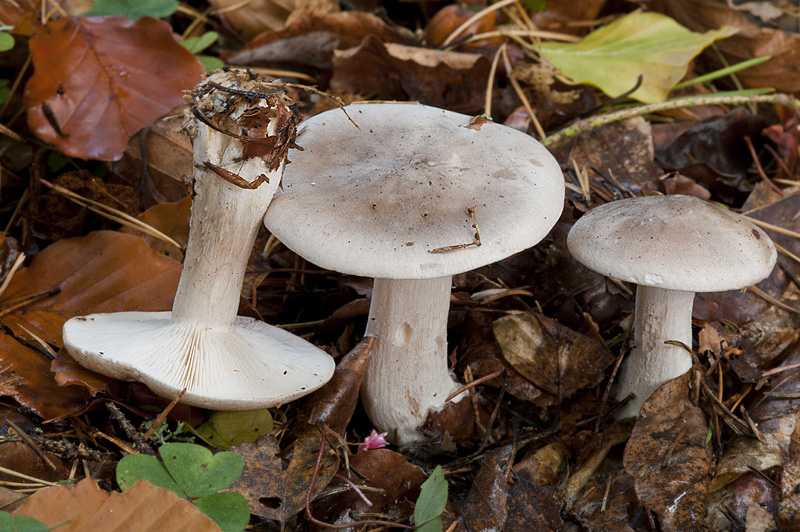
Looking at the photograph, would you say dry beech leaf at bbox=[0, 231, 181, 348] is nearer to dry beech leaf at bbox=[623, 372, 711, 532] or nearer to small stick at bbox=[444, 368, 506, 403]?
small stick at bbox=[444, 368, 506, 403]

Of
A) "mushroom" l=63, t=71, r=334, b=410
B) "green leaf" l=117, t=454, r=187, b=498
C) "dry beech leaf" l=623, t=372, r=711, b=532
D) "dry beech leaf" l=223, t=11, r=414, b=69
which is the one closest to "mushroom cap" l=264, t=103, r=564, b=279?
"mushroom" l=63, t=71, r=334, b=410

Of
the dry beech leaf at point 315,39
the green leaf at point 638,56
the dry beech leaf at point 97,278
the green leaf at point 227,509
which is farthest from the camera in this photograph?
the dry beech leaf at point 315,39

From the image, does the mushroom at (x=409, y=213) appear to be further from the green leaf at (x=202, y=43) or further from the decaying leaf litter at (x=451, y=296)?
the green leaf at (x=202, y=43)

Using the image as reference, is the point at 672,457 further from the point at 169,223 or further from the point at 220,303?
the point at 169,223

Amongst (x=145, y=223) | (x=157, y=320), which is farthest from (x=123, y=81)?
(x=157, y=320)

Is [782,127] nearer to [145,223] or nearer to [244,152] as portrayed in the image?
[244,152]

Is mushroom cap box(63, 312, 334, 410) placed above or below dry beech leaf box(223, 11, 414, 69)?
below

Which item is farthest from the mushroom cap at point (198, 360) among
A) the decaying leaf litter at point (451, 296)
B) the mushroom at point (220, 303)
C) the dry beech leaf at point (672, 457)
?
the dry beech leaf at point (672, 457)

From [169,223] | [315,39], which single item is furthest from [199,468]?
[315,39]
